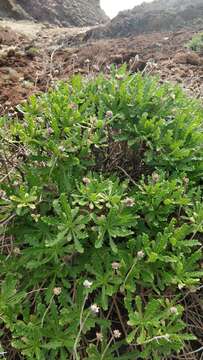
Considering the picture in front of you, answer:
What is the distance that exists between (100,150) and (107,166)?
108mm

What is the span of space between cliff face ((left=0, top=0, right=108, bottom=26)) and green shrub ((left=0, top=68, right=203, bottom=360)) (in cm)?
1660

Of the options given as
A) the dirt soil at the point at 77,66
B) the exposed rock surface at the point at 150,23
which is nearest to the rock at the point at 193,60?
the dirt soil at the point at 77,66

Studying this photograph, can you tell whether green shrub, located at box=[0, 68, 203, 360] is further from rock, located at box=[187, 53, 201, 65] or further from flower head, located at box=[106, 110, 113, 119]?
rock, located at box=[187, 53, 201, 65]

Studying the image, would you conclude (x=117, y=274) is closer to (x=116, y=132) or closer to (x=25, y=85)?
(x=116, y=132)

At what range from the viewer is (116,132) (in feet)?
7.79

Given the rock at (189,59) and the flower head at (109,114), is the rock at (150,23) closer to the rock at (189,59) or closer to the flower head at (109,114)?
the rock at (189,59)

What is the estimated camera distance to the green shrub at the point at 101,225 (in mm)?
1786

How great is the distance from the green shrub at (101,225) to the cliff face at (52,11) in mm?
16604

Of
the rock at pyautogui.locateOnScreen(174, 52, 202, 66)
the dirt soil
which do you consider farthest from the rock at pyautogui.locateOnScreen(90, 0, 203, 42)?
the rock at pyautogui.locateOnScreen(174, 52, 202, 66)

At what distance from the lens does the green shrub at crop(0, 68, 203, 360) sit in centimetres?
179

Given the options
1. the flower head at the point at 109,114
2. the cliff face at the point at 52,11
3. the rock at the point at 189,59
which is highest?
the flower head at the point at 109,114

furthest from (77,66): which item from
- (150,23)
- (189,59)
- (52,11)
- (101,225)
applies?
(52,11)

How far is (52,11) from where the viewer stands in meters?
19.6


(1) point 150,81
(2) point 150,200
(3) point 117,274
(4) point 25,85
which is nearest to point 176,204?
(2) point 150,200
